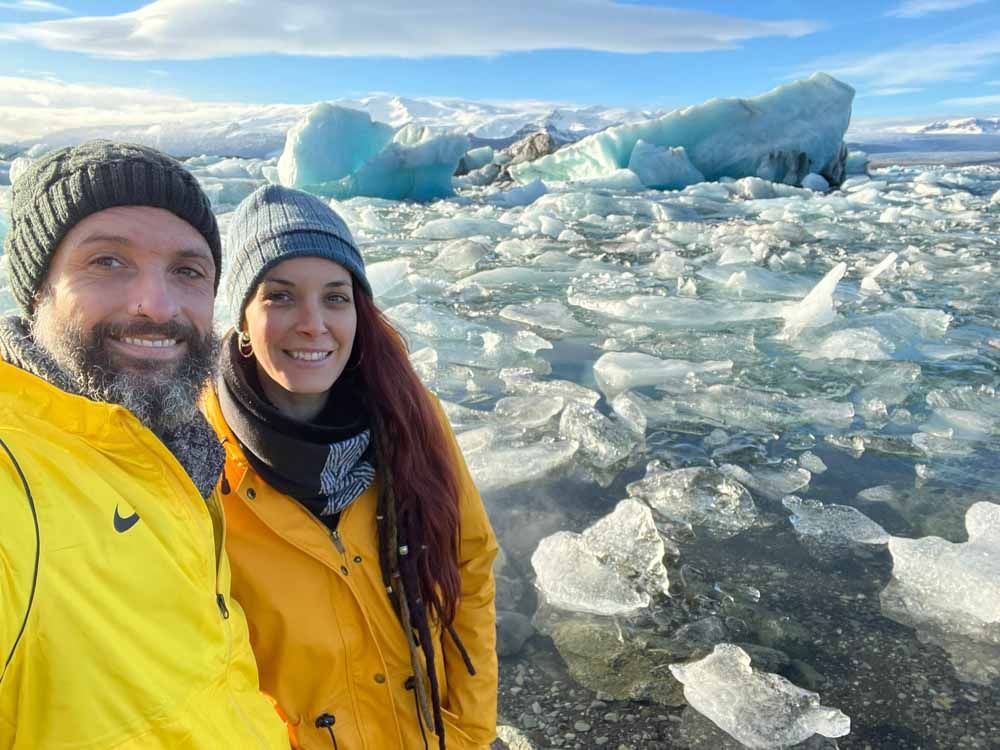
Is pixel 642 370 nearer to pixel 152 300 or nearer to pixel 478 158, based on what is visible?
pixel 152 300

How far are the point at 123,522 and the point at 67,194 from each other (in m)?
0.65

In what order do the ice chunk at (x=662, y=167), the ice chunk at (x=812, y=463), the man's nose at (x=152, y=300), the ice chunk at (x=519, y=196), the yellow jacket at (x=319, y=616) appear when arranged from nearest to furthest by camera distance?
the man's nose at (x=152, y=300)
the yellow jacket at (x=319, y=616)
the ice chunk at (x=812, y=463)
the ice chunk at (x=519, y=196)
the ice chunk at (x=662, y=167)

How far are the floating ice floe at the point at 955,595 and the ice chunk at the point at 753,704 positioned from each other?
0.52 m

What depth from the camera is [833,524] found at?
9.29 ft

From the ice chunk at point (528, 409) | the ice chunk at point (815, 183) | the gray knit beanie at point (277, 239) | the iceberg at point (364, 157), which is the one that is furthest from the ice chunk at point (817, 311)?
the ice chunk at point (815, 183)

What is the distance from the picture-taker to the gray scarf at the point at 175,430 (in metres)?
1.08

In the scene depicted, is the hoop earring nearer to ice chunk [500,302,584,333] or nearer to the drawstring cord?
the drawstring cord

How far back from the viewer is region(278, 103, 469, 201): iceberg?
1549 centimetres

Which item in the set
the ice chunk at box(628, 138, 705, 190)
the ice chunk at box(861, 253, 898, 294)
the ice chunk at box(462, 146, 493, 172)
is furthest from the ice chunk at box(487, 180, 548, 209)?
the ice chunk at box(462, 146, 493, 172)

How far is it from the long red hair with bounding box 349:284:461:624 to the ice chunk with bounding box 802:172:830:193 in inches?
895

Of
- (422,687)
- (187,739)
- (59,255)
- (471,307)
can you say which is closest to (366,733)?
(422,687)

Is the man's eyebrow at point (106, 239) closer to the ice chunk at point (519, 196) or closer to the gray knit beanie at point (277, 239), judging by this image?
the gray knit beanie at point (277, 239)

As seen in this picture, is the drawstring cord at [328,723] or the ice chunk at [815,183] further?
the ice chunk at [815,183]

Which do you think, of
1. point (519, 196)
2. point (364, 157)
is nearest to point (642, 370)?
point (364, 157)
